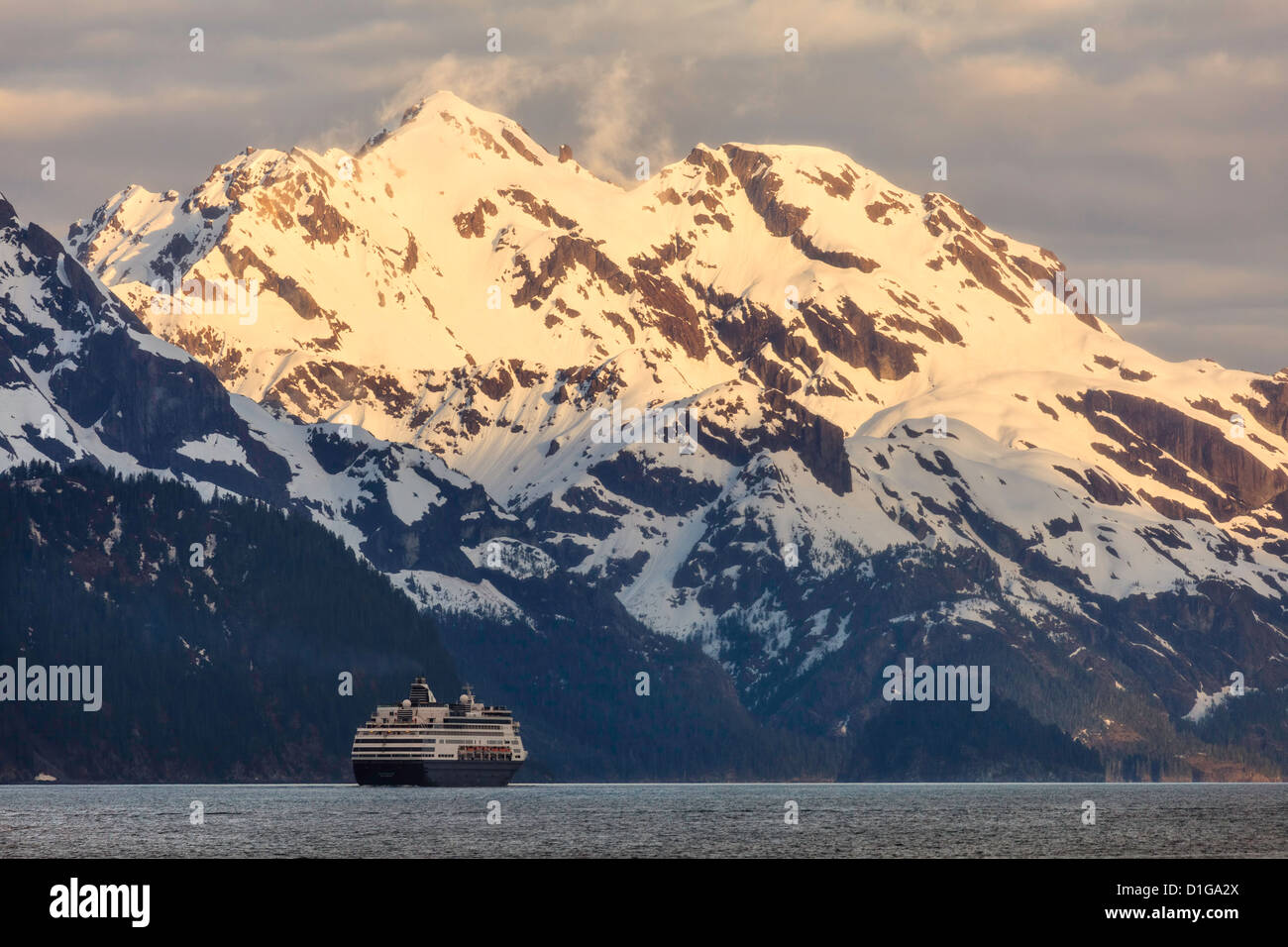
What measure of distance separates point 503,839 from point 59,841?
34.2 metres

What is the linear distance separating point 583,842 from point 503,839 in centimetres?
637
